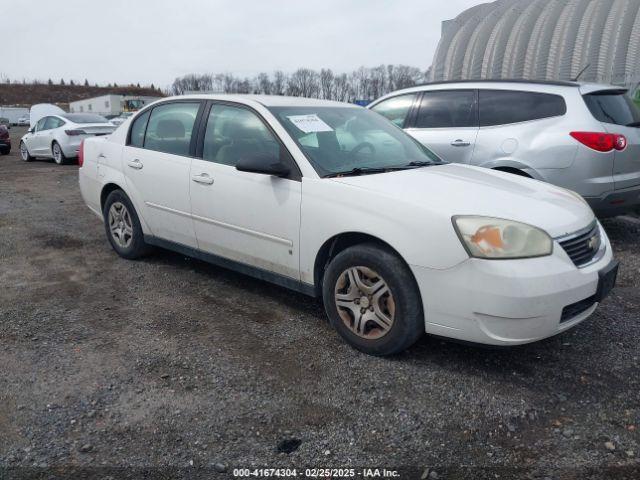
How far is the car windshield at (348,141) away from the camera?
12.2 ft

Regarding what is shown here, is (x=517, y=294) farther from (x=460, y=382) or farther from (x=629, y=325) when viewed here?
(x=629, y=325)

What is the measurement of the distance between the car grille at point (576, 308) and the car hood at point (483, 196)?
1.32 ft

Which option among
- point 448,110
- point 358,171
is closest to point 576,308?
point 358,171

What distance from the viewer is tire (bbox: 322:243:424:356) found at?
308cm

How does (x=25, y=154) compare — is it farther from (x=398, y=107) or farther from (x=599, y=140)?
(x=599, y=140)

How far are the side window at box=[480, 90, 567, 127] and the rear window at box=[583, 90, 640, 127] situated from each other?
0.29m

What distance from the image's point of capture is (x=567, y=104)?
554 cm

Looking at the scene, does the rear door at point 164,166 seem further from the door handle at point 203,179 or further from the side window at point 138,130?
the door handle at point 203,179

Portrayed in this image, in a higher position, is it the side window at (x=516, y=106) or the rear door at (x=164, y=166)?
the side window at (x=516, y=106)

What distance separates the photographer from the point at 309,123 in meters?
3.98

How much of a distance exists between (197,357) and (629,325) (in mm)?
2957

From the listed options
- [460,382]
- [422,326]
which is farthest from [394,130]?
[460,382]

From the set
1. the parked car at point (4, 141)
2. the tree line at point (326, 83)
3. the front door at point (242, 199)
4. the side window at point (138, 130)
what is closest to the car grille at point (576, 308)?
the front door at point (242, 199)

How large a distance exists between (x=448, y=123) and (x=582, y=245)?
3436 mm
